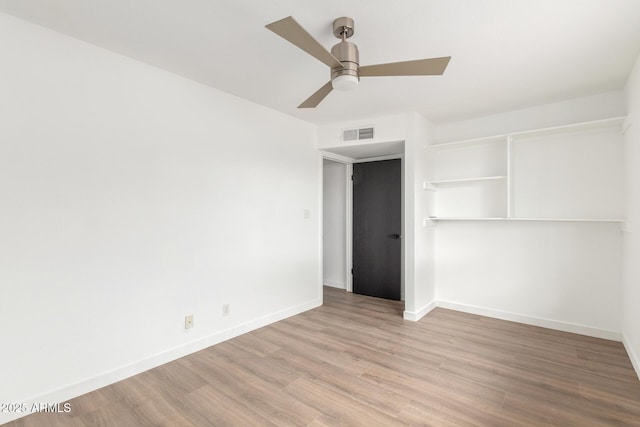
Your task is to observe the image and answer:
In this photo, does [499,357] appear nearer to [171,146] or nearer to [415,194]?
[415,194]

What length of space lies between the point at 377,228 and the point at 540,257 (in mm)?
2092

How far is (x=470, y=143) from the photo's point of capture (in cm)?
376

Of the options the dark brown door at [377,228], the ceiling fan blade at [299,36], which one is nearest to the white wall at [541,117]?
the dark brown door at [377,228]

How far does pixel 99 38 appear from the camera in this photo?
2.16m

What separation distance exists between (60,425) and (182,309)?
104 cm

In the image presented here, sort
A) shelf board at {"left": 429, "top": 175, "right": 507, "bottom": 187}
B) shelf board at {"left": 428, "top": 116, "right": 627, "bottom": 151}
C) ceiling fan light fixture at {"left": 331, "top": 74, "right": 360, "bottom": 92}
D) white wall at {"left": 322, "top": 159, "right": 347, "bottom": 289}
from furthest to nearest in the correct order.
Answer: white wall at {"left": 322, "top": 159, "right": 347, "bottom": 289} < shelf board at {"left": 429, "top": 175, "right": 507, "bottom": 187} < shelf board at {"left": 428, "top": 116, "right": 627, "bottom": 151} < ceiling fan light fixture at {"left": 331, "top": 74, "right": 360, "bottom": 92}

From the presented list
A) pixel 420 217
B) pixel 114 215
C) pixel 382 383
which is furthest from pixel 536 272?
pixel 114 215

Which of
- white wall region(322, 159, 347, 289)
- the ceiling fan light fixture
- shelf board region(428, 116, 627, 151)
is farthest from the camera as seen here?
white wall region(322, 159, 347, 289)

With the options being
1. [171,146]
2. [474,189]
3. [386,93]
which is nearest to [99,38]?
[171,146]

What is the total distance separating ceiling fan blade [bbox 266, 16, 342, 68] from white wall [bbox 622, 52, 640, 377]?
2483 mm

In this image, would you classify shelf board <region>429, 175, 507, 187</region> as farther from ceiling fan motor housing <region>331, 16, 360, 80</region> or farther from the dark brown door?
ceiling fan motor housing <region>331, 16, 360, 80</region>

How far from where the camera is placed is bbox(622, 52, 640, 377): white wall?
94.9 inches

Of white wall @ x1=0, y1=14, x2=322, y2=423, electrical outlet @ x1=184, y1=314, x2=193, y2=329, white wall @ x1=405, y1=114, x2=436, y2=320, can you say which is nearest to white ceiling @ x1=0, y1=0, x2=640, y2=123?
white wall @ x1=0, y1=14, x2=322, y2=423

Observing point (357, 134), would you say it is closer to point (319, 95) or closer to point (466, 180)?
point (466, 180)
